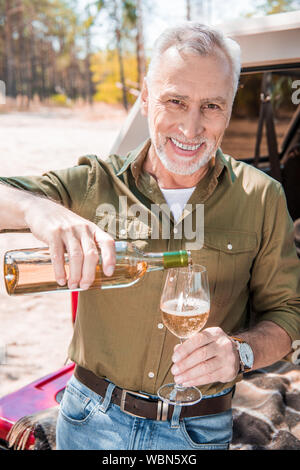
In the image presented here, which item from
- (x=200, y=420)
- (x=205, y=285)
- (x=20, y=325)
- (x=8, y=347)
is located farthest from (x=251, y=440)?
(x=20, y=325)

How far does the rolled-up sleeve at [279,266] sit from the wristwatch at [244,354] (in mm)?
187

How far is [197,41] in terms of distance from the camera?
151 cm

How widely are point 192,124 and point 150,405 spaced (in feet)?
2.94

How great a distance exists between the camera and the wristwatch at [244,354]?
1383 mm

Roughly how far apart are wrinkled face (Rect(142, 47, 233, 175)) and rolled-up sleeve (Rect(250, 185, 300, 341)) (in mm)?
287

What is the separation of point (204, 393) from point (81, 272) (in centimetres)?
73

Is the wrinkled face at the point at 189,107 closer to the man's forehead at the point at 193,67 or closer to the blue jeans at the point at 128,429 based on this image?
the man's forehead at the point at 193,67

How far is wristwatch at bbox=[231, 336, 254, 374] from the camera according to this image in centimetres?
138

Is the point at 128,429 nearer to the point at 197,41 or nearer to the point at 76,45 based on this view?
the point at 197,41

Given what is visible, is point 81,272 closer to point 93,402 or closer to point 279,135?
point 93,402

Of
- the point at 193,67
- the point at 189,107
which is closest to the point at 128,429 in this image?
the point at 189,107

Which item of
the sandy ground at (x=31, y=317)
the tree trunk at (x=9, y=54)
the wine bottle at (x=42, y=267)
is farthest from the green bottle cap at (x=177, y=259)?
the tree trunk at (x=9, y=54)

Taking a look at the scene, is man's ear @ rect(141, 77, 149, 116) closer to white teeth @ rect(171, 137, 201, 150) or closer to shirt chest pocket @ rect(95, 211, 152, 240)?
white teeth @ rect(171, 137, 201, 150)

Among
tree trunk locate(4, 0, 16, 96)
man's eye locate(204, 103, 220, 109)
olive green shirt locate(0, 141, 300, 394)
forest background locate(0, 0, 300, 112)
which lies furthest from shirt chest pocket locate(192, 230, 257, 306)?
tree trunk locate(4, 0, 16, 96)
